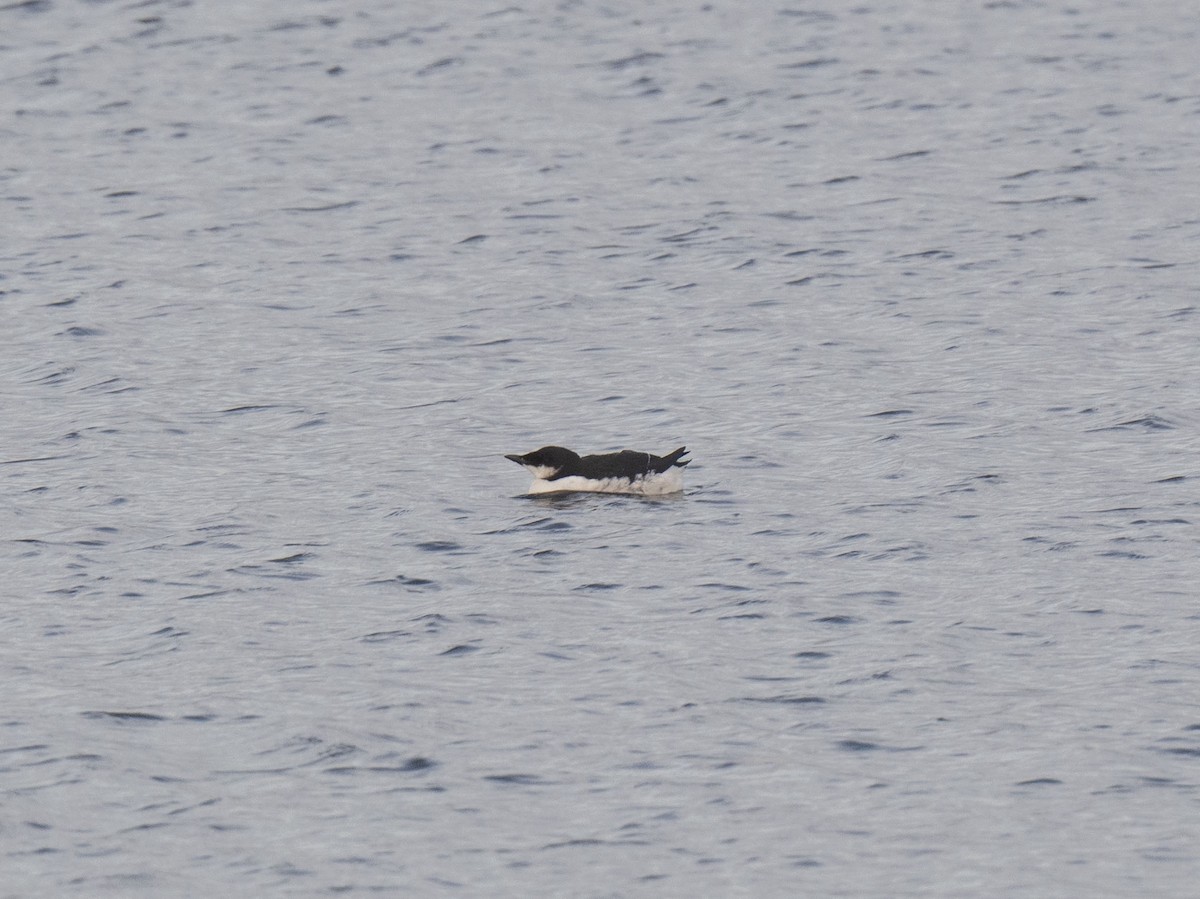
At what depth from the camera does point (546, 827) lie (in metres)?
12.2

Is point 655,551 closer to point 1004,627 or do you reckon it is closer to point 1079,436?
point 1004,627

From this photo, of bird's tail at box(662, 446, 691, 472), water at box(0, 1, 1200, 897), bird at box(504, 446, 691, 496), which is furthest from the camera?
bird's tail at box(662, 446, 691, 472)

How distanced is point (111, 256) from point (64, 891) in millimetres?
16444

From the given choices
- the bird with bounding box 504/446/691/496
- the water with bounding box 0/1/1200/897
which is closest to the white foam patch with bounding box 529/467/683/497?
the bird with bounding box 504/446/691/496

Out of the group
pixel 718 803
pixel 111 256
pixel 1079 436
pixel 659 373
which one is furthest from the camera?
pixel 111 256

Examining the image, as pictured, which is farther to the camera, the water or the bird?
the bird

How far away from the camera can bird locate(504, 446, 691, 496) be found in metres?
18.6

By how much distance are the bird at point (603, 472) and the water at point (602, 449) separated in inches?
9.0

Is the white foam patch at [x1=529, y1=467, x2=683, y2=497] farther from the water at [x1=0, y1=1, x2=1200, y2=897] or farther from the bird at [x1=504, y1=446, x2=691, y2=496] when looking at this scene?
the water at [x1=0, y1=1, x2=1200, y2=897]

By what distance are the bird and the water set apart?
23 cm

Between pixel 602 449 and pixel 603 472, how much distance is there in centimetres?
136

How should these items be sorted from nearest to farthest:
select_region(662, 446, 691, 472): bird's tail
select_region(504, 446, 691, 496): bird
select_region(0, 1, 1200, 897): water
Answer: select_region(0, 1, 1200, 897): water
select_region(504, 446, 691, 496): bird
select_region(662, 446, 691, 472): bird's tail

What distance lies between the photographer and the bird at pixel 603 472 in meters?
18.6

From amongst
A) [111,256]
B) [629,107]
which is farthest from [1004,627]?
[629,107]
